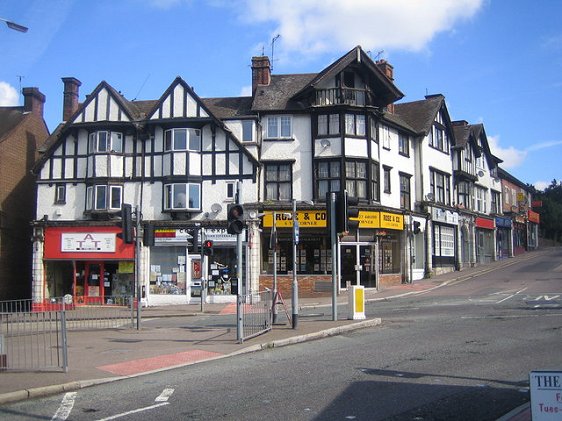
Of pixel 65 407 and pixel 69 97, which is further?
pixel 69 97

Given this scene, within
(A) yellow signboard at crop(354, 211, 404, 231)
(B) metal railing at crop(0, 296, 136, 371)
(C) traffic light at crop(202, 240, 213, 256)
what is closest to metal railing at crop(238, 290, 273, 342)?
(B) metal railing at crop(0, 296, 136, 371)

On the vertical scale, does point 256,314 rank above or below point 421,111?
below

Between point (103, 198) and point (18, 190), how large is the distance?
594 centimetres

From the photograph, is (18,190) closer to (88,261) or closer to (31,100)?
(31,100)

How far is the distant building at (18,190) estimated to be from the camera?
30.6 metres

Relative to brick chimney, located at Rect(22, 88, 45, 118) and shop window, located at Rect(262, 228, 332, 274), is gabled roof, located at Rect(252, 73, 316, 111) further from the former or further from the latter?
brick chimney, located at Rect(22, 88, 45, 118)

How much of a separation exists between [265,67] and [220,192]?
8.38m

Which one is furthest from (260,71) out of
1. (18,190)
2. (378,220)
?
(18,190)

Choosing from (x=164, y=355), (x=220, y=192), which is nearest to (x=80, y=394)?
(x=164, y=355)

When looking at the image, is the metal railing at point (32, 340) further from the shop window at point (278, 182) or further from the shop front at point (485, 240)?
the shop front at point (485, 240)

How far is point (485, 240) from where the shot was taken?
154ft

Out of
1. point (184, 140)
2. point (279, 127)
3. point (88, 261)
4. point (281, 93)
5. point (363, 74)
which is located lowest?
point (88, 261)

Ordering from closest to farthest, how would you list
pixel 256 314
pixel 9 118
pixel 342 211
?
pixel 256 314, pixel 342 211, pixel 9 118

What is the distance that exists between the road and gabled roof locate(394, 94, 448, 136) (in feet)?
73.9
